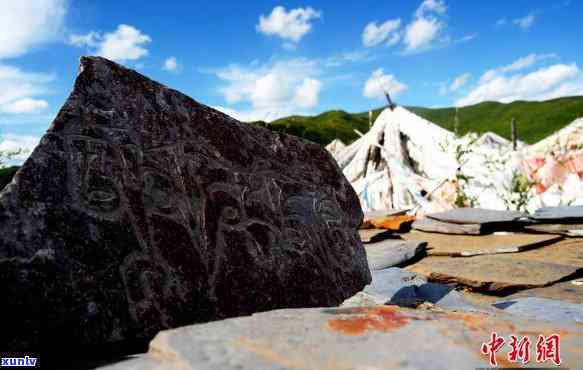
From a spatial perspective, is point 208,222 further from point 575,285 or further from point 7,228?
point 575,285

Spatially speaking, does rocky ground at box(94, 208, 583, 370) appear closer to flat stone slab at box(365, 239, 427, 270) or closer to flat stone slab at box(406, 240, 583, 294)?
flat stone slab at box(406, 240, 583, 294)

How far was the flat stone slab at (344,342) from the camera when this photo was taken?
161cm

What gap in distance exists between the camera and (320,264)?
9.89 ft

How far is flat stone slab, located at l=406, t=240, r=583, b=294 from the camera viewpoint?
4426 millimetres

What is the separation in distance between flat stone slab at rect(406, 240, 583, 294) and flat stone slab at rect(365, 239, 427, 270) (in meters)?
0.14

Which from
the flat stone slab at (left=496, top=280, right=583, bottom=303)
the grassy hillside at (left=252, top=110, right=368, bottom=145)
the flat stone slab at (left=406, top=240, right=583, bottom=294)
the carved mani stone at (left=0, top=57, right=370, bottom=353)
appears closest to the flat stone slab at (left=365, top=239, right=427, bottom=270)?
the flat stone slab at (left=406, top=240, right=583, bottom=294)

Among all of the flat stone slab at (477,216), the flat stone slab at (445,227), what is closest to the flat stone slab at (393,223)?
the flat stone slab at (445,227)

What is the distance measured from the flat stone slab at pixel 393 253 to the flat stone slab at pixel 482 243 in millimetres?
237

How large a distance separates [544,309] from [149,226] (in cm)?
249

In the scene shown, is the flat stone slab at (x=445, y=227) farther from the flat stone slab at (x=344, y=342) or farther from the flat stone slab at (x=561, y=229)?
the flat stone slab at (x=344, y=342)

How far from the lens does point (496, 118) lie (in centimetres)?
5522

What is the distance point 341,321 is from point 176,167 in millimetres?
1131

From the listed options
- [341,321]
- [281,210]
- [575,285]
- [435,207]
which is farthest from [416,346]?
[435,207]

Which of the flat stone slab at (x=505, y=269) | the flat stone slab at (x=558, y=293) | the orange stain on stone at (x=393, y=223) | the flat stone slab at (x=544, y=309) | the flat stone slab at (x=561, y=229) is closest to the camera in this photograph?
Result: the flat stone slab at (x=544, y=309)
